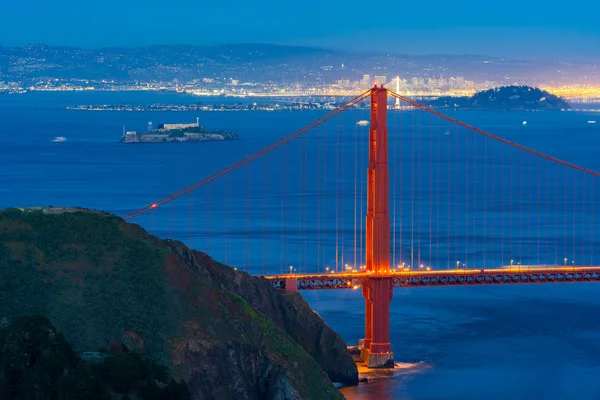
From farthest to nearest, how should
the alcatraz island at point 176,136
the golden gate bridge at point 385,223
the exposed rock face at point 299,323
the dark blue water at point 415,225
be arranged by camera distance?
the alcatraz island at point 176,136 < the dark blue water at point 415,225 < the golden gate bridge at point 385,223 < the exposed rock face at point 299,323

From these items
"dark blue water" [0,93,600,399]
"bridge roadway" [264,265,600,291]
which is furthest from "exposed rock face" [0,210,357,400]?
"dark blue water" [0,93,600,399]

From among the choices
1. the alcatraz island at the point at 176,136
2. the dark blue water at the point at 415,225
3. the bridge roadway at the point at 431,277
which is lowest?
the dark blue water at the point at 415,225

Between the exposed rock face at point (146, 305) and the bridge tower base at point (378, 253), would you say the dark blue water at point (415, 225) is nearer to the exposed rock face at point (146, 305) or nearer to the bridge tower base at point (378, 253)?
the bridge tower base at point (378, 253)

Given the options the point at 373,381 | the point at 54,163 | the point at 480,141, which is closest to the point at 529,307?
the point at 373,381

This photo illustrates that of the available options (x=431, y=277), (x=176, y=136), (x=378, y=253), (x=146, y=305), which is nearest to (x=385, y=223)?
(x=378, y=253)

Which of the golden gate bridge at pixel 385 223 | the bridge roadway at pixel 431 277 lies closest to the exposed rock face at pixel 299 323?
the golden gate bridge at pixel 385 223

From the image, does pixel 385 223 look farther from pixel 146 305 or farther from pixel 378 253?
pixel 146 305

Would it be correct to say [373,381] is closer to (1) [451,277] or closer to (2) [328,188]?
(1) [451,277]

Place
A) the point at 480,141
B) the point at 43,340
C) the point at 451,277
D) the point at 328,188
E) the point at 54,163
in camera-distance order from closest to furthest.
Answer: the point at 43,340
the point at 451,277
the point at 328,188
the point at 54,163
the point at 480,141
